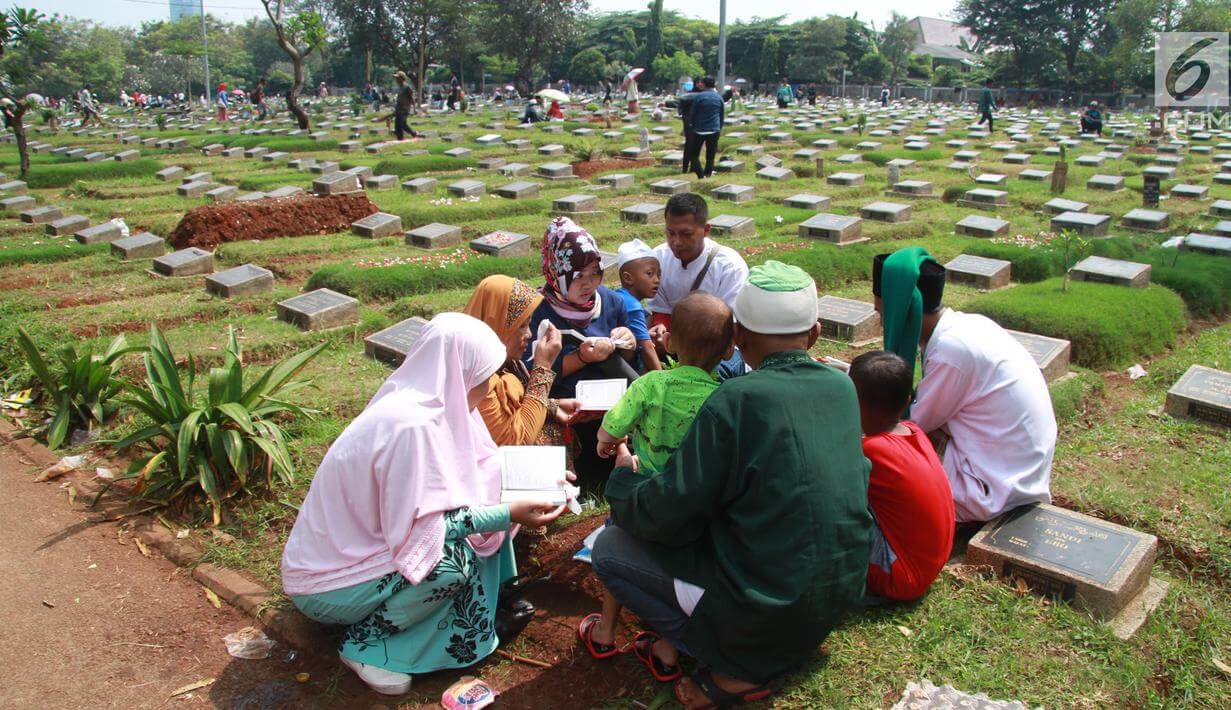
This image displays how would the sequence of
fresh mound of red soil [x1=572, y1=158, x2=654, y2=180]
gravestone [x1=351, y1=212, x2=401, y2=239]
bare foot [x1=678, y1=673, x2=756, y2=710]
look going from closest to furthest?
bare foot [x1=678, y1=673, x2=756, y2=710] < gravestone [x1=351, y1=212, x2=401, y2=239] < fresh mound of red soil [x1=572, y1=158, x2=654, y2=180]

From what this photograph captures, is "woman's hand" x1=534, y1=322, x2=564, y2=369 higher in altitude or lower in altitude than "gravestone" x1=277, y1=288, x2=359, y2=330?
higher

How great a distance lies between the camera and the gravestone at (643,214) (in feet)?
34.9

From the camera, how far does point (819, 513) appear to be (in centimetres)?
227

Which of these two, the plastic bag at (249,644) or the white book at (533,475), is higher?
the white book at (533,475)

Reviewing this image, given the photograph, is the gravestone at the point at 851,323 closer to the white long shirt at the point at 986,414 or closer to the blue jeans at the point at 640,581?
the white long shirt at the point at 986,414

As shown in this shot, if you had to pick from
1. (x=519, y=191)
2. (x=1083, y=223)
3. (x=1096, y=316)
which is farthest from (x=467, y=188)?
(x=1096, y=316)

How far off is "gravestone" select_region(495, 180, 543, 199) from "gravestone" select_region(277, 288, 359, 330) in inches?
223

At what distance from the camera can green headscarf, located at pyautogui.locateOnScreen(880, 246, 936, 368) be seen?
3.46 meters

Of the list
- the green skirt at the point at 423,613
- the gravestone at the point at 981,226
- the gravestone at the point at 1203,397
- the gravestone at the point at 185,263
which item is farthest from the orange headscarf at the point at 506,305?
the gravestone at the point at 981,226

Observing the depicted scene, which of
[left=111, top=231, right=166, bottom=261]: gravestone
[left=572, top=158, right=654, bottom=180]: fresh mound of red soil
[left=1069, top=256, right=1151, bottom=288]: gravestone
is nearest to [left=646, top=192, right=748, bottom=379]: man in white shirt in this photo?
[left=1069, top=256, right=1151, bottom=288]: gravestone

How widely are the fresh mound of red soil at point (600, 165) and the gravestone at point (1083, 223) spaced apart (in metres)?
7.46

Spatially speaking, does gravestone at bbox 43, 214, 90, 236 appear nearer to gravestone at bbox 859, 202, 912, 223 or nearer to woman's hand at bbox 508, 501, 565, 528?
gravestone at bbox 859, 202, 912, 223

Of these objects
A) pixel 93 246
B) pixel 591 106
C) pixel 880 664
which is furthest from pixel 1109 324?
pixel 591 106

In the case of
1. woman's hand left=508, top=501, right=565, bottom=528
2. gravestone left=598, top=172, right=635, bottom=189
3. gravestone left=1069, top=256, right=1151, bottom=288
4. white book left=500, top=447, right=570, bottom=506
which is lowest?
woman's hand left=508, top=501, right=565, bottom=528
